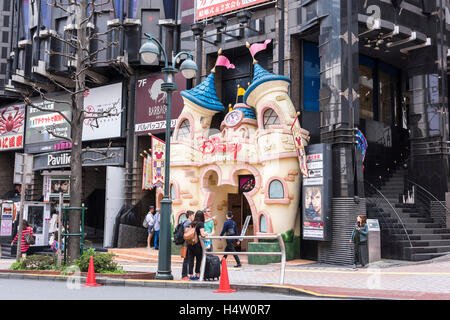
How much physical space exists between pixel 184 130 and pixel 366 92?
834 centimetres

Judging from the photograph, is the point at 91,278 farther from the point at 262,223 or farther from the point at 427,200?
the point at 427,200

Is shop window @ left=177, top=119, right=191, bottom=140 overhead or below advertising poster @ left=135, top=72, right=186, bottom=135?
below

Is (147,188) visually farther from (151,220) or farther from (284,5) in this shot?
(284,5)

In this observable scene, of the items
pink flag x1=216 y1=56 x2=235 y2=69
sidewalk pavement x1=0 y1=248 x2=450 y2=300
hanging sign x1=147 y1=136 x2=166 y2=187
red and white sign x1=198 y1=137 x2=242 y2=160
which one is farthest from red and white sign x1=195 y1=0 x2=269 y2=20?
sidewalk pavement x1=0 y1=248 x2=450 y2=300

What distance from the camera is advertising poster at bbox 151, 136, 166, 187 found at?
69.4 ft

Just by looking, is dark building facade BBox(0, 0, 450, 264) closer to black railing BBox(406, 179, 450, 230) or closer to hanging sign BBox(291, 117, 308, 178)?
black railing BBox(406, 179, 450, 230)

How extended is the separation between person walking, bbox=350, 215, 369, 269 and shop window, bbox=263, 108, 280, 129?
16.8 feet

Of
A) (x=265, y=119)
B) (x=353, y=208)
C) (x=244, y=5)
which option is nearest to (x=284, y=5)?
(x=244, y=5)

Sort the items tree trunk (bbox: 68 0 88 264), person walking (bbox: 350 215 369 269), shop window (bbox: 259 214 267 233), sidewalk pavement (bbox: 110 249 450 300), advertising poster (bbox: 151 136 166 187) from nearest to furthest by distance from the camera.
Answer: sidewalk pavement (bbox: 110 249 450 300) → tree trunk (bbox: 68 0 88 264) → person walking (bbox: 350 215 369 269) → shop window (bbox: 259 214 267 233) → advertising poster (bbox: 151 136 166 187)

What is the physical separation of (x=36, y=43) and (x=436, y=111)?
73.1 ft

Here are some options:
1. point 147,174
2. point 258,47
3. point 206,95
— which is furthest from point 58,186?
point 258,47

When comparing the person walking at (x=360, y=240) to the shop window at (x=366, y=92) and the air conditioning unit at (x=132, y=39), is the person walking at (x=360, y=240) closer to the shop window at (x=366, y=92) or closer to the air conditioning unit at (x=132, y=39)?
the shop window at (x=366, y=92)

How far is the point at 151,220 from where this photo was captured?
73.3ft

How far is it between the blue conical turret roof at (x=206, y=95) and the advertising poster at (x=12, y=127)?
54.2 ft
